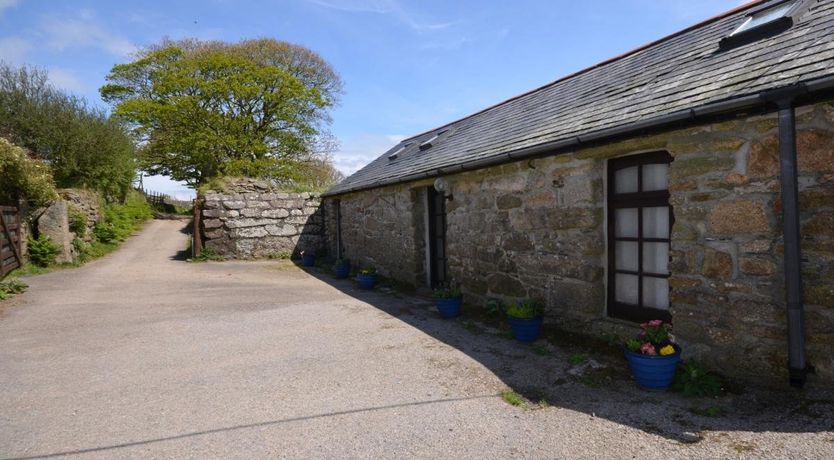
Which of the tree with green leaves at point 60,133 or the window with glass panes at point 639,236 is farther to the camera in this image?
the tree with green leaves at point 60,133

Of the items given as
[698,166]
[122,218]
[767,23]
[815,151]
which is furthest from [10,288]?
[767,23]

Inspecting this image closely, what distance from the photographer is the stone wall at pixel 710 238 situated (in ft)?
10.7

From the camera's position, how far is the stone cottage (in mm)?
3248

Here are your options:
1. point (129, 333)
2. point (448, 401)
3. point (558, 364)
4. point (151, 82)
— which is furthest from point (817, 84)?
point (151, 82)

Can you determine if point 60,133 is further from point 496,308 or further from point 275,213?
point 496,308

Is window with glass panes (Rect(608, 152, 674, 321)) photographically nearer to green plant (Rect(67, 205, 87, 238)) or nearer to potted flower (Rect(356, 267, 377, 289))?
potted flower (Rect(356, 267, 377, 289))

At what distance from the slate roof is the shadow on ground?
230 cm

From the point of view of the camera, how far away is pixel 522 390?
12.5ft

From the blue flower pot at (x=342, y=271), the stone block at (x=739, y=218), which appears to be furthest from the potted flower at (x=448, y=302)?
the blue flower pot at (x=342, y=271)

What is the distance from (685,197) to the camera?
394 centimetres

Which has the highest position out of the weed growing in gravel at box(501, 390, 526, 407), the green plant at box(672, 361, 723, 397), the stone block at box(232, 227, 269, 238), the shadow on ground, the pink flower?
the stone block at box(232, 227, 269, 238)

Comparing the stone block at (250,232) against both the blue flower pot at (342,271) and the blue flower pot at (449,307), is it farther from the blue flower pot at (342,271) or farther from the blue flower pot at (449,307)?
the blue flower pot at (449,307)

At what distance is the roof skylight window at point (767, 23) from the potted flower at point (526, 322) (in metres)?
3.54

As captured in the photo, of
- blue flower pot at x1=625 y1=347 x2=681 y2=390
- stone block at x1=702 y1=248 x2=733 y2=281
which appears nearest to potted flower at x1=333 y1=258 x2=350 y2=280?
blue flower pot at x1=625 y1=347 x2=681 y2=390
